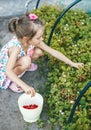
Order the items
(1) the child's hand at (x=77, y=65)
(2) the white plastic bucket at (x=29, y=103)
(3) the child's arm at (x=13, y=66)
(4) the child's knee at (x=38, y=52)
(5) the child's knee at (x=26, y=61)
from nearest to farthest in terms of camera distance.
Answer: (2) the white plastic bucket at (x=29, y=103) < (3) the child's arm at (x=13, y=66) < (5) the child's knee at (x=26, y=61) < (1) the child's hand at (x=77, y=65) < (4) the child's knee at (x=38, y=52)

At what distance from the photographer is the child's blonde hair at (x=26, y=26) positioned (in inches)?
174

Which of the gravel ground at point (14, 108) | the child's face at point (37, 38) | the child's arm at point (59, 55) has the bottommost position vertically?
the gravel ground at point (14, 108)

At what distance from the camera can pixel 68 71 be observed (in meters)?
4.79

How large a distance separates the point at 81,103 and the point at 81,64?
56cm

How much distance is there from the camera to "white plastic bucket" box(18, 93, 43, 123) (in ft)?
13.9

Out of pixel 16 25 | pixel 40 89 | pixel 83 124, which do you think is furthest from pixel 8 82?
pixel 83 124

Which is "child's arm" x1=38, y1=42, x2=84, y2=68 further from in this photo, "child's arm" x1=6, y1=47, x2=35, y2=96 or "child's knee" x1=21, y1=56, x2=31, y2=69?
"child's arm" x1=6, y1=47, x2=35, y2=96

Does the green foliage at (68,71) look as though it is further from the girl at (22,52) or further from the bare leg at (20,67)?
the bare leg at (20,67)

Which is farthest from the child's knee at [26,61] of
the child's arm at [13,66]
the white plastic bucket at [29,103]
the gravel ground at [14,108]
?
the white plastic bucket at [29,103]

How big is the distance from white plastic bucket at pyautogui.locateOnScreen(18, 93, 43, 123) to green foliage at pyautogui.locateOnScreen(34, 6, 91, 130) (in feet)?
0.56

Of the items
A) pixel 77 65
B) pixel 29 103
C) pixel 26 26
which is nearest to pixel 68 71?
pixel 77 65

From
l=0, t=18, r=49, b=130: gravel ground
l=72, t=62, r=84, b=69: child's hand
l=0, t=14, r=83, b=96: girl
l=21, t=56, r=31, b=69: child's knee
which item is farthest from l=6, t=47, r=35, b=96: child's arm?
l=72, t=62, r=84, b=69: child's hand

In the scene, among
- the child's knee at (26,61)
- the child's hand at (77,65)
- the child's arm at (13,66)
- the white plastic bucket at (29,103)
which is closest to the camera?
the white plastic bucket at (29,103)

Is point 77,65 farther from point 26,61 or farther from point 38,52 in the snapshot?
point 26,61
